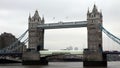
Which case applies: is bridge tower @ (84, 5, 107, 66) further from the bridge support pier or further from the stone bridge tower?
the stone bridge tower

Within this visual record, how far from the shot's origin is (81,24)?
70.8 metres

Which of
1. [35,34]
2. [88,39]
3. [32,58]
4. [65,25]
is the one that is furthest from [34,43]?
[88,39]

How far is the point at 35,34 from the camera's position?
254 feet

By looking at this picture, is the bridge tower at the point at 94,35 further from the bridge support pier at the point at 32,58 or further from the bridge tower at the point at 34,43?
the bridge tower at the point at 34,43

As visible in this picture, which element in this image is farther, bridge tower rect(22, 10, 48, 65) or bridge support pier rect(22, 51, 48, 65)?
bridge tower rect(22, 10, 48, 65)

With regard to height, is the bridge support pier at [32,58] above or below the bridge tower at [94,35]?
below

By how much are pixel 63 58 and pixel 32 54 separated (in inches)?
2976

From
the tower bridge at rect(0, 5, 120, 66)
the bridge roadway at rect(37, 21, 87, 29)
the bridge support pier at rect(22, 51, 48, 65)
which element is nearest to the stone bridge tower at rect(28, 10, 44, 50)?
the tower bridge at rect(0, 5, 120, 66)

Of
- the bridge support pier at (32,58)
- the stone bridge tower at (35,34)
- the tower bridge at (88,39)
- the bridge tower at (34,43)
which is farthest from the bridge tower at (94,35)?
the stone bridge tower at (35,34)

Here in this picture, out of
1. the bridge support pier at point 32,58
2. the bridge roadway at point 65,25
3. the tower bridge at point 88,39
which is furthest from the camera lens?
the bridge support pier at point 32,58

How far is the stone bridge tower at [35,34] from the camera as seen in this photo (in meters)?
77.4

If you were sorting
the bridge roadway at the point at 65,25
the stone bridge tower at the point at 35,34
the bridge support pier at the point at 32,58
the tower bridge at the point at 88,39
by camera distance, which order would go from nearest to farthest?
1. the tower bridge at the point at 88,39
2. the bridge roadway at the point at 65,25
3. the bridge support pier at the point at 32,58
4. the stone bridge tower at the point at 35,34

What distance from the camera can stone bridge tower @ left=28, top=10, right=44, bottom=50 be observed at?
77375mm

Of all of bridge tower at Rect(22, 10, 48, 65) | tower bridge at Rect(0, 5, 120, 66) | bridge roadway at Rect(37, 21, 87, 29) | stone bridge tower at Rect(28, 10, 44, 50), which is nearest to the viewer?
tower bridge at Rect(0, 5, 120, 66)
